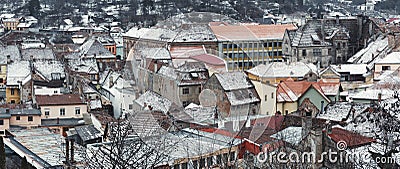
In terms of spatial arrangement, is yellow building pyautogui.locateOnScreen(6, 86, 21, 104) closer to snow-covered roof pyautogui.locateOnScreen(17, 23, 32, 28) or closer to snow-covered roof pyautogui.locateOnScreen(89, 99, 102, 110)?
snow-covered roof pyautogui.locateOnScreen(89, 99, 102, 110)

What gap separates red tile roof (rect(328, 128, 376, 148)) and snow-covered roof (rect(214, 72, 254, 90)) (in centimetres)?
198

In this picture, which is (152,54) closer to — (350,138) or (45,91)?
(350,138)

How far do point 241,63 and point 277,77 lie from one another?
1278 cm

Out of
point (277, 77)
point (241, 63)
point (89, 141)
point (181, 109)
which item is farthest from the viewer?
point (277, 77)

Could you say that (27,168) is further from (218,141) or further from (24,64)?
(24,64)

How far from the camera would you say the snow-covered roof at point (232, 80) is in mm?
8625

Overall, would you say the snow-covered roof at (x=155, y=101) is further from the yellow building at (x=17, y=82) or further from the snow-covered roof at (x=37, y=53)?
the snow-covered roof at (x=37, y=53)

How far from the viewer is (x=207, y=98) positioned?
338 inches

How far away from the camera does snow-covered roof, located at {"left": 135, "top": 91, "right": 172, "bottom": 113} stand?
7.77 meters

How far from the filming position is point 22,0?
9969 centimetres

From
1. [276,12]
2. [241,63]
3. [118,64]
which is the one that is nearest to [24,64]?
[118,64]

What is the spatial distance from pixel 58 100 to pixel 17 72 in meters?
5.84

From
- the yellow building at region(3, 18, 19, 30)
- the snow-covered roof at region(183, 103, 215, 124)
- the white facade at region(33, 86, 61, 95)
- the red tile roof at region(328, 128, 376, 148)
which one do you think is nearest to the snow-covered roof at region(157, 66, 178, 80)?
the snow-covered roof at region(183, 103, 215, 124)

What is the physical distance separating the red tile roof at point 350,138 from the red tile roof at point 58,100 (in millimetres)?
10226
